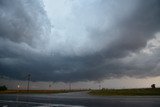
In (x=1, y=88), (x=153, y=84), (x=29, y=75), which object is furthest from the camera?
(x=1, y=88)

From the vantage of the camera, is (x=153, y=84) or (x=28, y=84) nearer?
(x=153, y=84)

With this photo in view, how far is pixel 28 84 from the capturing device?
130 meters

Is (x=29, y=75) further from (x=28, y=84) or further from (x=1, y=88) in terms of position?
(x=1, y=88)

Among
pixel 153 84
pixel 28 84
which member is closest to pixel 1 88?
pixel 28 84

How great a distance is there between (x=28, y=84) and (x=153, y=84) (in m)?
69.9

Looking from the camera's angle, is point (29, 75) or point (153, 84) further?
point (29, 75)

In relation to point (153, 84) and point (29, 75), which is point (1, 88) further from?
point (153, 84)

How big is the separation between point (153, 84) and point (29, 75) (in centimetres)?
6759

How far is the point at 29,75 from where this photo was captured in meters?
128

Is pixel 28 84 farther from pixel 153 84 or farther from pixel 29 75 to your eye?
pixel 153 84

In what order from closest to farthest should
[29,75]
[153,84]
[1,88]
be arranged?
[153,84] → [29,75] → [1,88]

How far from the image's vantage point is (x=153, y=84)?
98938 mm

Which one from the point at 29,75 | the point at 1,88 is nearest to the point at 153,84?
the point at 29,75

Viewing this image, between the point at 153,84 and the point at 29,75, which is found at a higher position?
the point at 29,75
